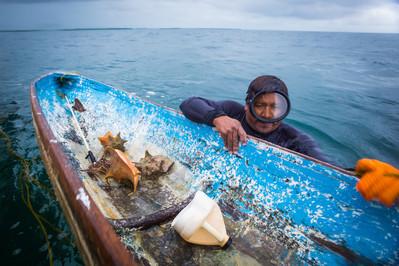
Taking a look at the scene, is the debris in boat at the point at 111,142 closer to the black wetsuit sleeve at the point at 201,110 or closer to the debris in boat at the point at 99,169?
the debris in boat at the point at 99,169

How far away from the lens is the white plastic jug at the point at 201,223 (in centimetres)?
215

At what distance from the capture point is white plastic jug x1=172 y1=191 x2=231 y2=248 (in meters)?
2.15

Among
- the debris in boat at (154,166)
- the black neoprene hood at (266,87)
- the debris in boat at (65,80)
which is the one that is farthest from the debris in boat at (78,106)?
the black neoprene hood at (266,87)

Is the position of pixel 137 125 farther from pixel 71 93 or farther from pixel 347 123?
pixel 347 123

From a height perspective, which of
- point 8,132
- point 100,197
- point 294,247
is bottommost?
point 8,132

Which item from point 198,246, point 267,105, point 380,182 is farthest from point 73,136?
point 380,182

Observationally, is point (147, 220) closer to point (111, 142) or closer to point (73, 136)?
point (111, 142)

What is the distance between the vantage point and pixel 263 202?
3006 mm

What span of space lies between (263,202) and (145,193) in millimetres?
1718

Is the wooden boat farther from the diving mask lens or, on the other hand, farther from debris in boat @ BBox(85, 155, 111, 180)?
the diving mask lens

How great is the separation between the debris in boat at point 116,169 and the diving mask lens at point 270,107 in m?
1.90

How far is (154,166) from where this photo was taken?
3.61 metres

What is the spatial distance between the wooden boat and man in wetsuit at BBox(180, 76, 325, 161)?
31cm

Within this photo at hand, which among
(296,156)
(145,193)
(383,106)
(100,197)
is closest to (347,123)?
(383,106)
